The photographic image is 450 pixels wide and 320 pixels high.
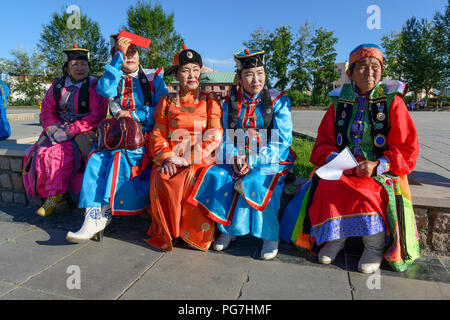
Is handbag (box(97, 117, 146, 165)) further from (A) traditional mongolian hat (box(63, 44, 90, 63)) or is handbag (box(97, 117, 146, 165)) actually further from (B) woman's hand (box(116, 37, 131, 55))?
(A) traditional mongolian hat (box(63, 44, 90, 63))

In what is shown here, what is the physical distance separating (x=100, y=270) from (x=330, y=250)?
1.83 meters

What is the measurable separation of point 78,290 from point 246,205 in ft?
4.54

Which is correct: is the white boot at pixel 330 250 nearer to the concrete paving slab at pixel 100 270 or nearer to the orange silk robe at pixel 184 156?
the orange silk robe at pixel 184 156

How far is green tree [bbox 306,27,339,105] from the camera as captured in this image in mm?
35938

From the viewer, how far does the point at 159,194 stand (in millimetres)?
2768

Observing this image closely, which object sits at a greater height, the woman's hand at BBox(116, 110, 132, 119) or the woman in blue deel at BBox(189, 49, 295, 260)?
the woman's hand at BBox(116, 110, 132, 119)

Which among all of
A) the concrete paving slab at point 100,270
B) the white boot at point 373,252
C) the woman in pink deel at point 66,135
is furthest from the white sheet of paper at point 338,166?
the woman in pink deel at point 66,135

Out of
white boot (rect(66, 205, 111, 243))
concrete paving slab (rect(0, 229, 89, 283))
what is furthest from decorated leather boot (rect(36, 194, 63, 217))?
white boot (rect(66, 205, 111, 243))

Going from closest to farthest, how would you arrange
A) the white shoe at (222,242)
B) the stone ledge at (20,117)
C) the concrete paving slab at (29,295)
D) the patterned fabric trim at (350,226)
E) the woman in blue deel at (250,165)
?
the concrete paving slab at (29,295), the patterned fabric trim at (350,226), the woman in blue deel at (250,165), the white shoe at (222,242), the stone ledge at (20,117)

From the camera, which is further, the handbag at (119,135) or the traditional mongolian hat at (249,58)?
the handbag at (119,135)

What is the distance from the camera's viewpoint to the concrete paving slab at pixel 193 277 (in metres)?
2.06

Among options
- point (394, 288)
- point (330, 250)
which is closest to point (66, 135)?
point (330, 250)

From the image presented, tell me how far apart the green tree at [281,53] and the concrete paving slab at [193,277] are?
35.7 meters
